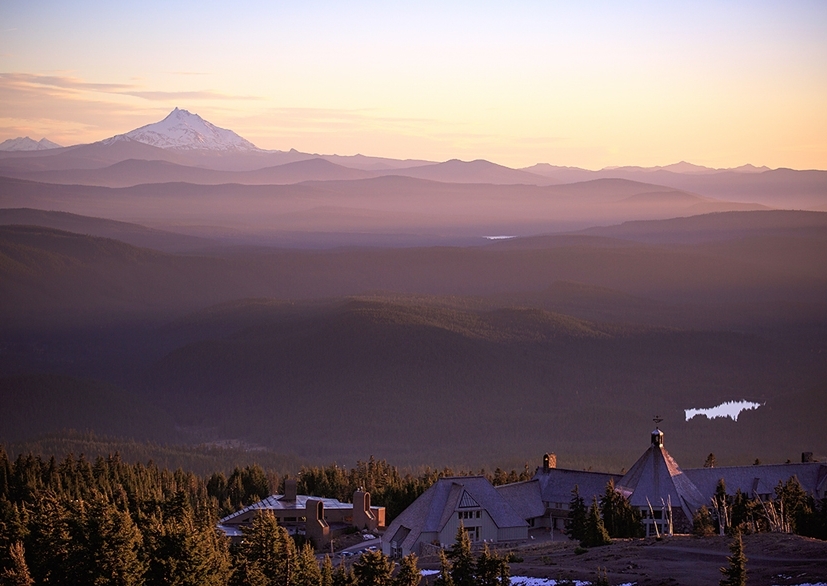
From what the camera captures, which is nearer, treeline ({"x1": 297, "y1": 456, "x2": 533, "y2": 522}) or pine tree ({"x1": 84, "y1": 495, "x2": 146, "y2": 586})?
pine tree ({"x1": 84, "y1": 495, "x2": 146, "y2": 586})

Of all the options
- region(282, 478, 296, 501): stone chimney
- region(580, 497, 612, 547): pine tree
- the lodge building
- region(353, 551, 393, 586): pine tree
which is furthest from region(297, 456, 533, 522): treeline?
region(353, 551, 393, 586): pine tree

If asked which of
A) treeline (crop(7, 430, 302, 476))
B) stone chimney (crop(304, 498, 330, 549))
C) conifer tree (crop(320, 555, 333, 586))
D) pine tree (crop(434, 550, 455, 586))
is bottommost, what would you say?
treeline (crop(7, 430, 302, 476))

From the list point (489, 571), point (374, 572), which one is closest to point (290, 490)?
point (374, 572)

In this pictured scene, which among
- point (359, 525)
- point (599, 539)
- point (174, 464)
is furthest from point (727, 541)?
point (174, 464)

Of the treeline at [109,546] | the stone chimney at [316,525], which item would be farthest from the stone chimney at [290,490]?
the treeline at [109,546]

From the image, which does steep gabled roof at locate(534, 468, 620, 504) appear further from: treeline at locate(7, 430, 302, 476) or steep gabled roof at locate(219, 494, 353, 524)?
treeline at locate(7, 430, 302, 476)

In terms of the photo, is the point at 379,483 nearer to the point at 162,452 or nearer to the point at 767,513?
the point at 767,513

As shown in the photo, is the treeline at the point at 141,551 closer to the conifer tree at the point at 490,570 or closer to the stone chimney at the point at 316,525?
the conifer tree at the point at 490,570
